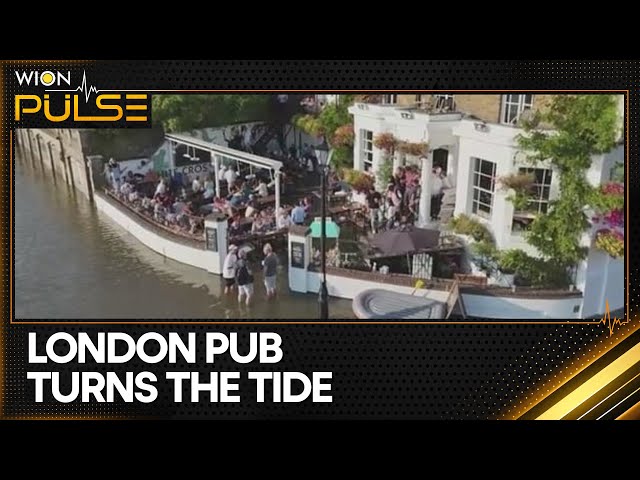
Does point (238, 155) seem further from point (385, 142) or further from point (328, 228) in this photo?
point (385, 142)

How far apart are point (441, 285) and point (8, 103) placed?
91.9 inches

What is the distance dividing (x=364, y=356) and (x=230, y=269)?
81 cm

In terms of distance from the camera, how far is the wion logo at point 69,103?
3518 mm

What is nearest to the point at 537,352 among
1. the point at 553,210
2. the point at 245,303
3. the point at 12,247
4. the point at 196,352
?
the point at 553,210

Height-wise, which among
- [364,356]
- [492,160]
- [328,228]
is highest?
[492,160]

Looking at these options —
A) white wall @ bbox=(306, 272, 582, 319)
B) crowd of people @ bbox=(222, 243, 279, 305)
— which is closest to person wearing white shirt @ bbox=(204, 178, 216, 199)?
crowd of people @ bbox=(222, 243, 279, 305)

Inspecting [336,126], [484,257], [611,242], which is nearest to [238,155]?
[336,126]

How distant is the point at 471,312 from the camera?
3668 mm

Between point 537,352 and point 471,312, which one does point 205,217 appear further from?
point 537,352

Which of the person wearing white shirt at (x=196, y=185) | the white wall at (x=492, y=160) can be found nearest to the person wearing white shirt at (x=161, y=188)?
the person wearing white shirt at (x=196, y=185)

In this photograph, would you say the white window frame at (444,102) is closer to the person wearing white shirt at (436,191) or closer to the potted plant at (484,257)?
the person wearing white shirt at (436,191)

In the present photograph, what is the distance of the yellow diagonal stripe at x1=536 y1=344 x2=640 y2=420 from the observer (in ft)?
12.0

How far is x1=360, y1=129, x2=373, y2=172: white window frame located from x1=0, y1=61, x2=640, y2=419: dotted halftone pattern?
226 mm

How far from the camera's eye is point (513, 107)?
3.52 metres
